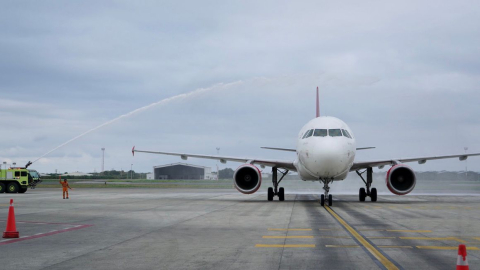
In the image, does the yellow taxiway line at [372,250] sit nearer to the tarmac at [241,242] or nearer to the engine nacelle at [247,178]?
the tarmac at [241,242]

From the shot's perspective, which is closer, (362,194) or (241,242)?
(241,242)

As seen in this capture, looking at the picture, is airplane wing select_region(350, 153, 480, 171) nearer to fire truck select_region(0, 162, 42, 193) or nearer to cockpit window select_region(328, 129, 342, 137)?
cockpit window select_region(328, 129, 342, 137)

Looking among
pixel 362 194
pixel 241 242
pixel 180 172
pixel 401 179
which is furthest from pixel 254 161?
pixel 180 172

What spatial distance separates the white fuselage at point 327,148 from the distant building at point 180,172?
10241cm

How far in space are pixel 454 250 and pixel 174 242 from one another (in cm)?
600

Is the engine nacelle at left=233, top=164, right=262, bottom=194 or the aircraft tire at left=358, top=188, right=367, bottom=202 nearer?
the engine nacelle at left=233, top=164, right=262, bottom=194

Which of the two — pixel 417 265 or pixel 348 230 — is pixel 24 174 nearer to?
pixel 348 230

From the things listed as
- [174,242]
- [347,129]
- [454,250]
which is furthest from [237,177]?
[454,250]

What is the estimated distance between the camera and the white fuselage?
2266 centimetres

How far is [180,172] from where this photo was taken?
128250mm

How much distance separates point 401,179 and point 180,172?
10362 cm

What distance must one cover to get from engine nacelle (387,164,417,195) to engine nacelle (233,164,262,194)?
22.8 ft

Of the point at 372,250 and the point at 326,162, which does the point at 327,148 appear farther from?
the point at 372,250

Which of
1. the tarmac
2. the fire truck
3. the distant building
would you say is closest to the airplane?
the tarmac
